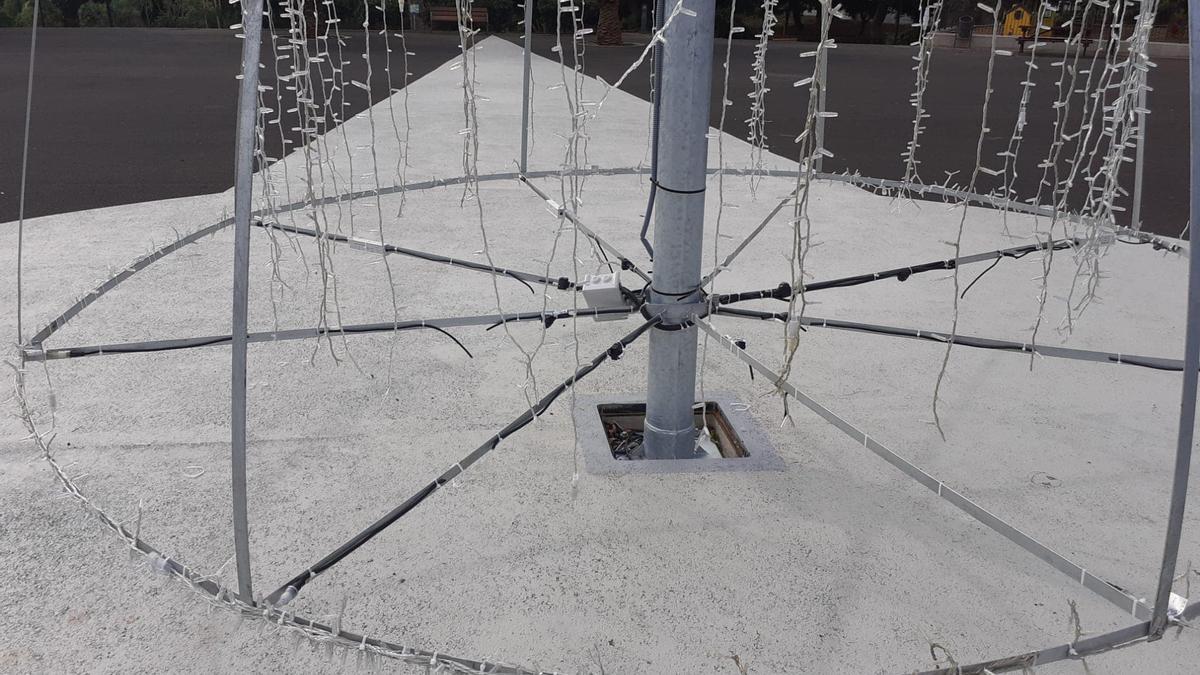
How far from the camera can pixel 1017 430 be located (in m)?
2.81

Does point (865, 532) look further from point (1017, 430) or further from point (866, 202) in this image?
point (866, 202)

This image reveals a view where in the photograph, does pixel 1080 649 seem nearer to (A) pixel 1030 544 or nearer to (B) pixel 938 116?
(A) pixel 1030 544

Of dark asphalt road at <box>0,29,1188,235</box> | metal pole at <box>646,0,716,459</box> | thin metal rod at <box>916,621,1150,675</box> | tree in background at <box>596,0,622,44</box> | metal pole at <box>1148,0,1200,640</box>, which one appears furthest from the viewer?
tree in background at <box>596,0,622,44</box>

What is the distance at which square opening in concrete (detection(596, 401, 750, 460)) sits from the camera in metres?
2.80

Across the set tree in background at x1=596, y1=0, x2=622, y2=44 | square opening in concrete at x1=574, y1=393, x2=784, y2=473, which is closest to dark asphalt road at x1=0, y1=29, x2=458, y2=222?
tree in background at x1=596, y1=0, x2=622, y2=44

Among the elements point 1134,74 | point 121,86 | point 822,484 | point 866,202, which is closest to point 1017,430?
point 822,484

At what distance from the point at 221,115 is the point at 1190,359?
8972 mm

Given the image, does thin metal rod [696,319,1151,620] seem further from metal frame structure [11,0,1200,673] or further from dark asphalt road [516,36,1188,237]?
dark asphalt road [516,36,1188,237]

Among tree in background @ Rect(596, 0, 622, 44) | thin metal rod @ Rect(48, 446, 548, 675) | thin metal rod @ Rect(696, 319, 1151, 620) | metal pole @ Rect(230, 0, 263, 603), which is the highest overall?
tree in background @ Rect(596, 0, 622, 44)

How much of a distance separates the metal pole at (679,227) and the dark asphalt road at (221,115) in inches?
167

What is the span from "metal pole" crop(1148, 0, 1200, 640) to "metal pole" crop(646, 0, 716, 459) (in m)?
1.01

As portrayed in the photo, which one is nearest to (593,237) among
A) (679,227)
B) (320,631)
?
(679,227)

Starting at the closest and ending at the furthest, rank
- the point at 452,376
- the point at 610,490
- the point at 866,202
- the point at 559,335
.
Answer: the point at 610,490
the point at 452,376
the point at 559,335
the point at 866,202

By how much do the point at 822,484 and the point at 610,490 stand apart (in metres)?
0.58
